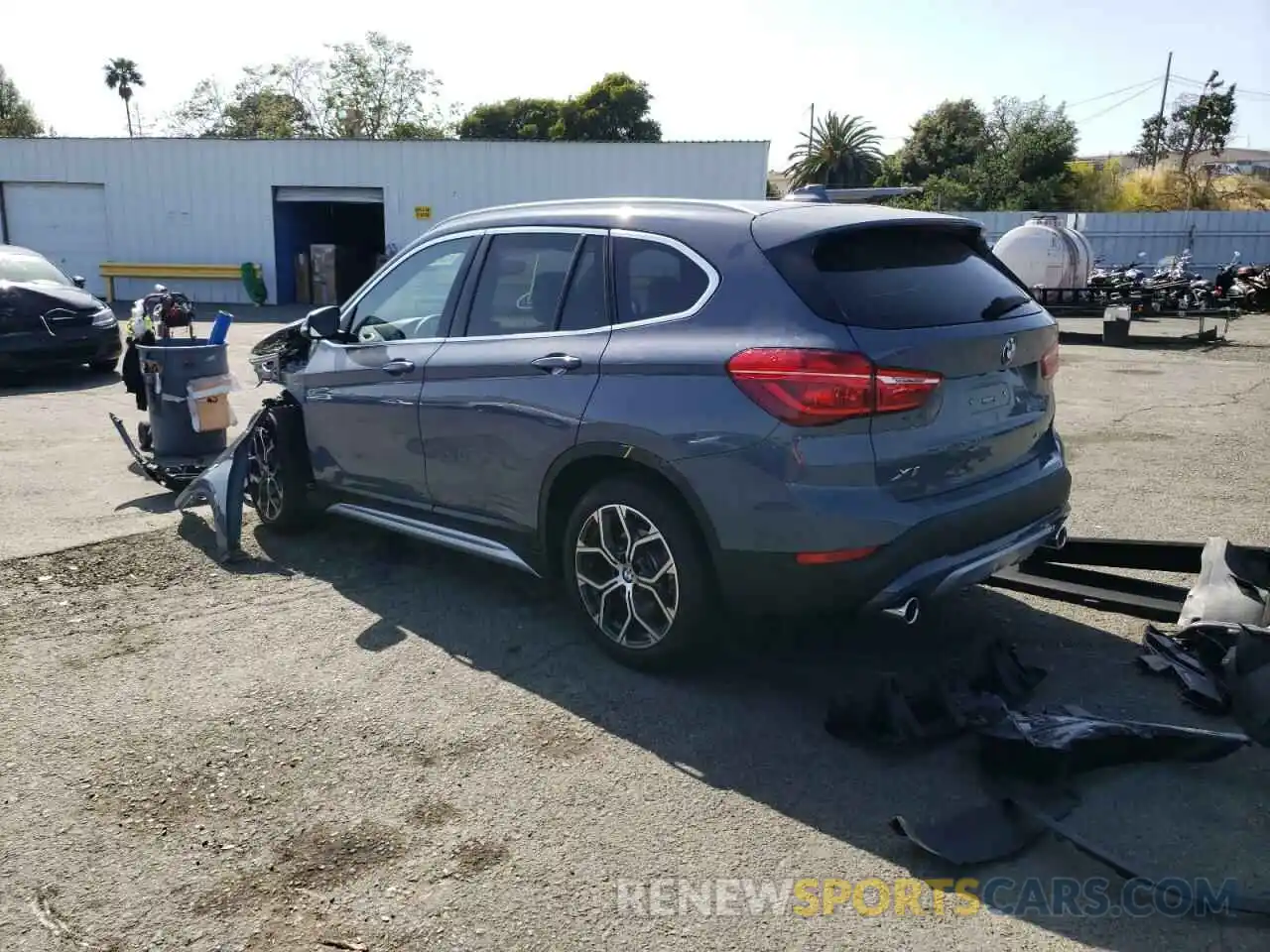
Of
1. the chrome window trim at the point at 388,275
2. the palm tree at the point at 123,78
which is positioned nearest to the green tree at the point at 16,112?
the palm tree at the point at 123,78

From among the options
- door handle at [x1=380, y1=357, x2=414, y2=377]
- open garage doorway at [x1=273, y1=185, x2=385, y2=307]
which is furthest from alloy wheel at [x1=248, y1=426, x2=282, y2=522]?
open garage doorway at [x1=273, y1=185, x2=385, y2=307]

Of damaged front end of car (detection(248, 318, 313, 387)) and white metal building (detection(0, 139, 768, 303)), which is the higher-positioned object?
white metal building (detection(0, 139, 768, 303))

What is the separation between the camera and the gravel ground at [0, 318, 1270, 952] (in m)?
2.78

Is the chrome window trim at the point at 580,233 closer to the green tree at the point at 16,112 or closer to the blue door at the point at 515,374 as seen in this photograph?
the blue door at the point at 515,374

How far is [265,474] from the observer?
6125 millimetres

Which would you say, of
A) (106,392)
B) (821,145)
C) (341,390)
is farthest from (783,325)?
(821,145)

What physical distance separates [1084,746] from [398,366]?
11.6 ft

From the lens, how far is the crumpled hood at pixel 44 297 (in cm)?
1225

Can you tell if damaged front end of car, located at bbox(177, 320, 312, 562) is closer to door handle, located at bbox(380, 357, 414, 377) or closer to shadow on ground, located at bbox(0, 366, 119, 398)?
door handle, located at bbox(380, 357, 414, 377)

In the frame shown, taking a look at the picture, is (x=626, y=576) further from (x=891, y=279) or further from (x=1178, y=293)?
(x=1178, y=293)

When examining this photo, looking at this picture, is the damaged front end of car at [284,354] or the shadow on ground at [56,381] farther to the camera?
the shadow on ground at [56,381]

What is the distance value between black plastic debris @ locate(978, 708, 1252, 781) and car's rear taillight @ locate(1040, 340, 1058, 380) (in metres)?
1.53

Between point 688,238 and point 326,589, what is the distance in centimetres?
271

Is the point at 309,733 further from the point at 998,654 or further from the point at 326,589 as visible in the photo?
the point at 998,654
